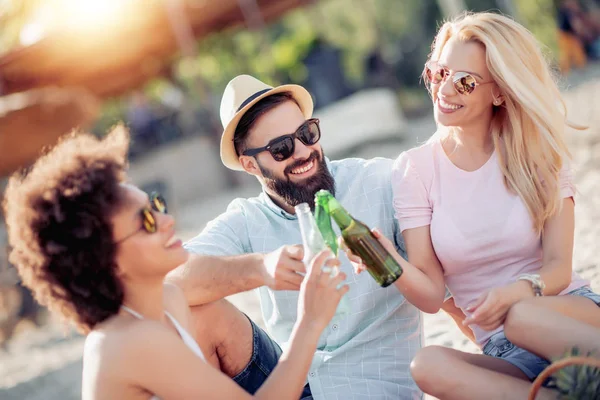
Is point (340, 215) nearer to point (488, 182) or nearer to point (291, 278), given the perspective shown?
point (291, 278)

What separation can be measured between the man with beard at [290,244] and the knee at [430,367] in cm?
44

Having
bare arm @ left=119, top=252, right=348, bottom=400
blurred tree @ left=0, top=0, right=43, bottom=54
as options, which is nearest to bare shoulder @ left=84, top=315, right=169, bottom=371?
bare arm @ left=119, top=252, right=348, bottom=400

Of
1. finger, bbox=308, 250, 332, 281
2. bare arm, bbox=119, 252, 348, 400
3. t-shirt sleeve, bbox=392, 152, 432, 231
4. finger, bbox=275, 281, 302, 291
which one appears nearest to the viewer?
bare arm, bbox=119, 252, 348, 400

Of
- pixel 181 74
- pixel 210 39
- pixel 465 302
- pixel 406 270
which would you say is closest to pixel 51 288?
pixel 406 270

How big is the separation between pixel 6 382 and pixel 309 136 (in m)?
5.80

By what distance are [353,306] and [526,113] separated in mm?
1128

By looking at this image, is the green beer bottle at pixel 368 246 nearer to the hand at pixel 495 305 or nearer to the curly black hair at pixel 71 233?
the hand at pixel 495 305

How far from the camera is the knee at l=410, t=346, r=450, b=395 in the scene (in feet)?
8.81

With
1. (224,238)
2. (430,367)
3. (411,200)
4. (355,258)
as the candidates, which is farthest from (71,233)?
(411,200)

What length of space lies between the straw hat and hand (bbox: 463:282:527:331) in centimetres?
153

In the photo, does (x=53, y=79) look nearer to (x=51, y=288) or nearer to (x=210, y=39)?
(x=210, y=39)

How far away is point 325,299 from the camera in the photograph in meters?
2.54

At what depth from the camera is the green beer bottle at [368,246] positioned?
9.20 ft

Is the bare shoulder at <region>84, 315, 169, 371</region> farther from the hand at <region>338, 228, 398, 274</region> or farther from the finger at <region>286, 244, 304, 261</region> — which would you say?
the hand at <region>338, 228, 398, 274</region>
